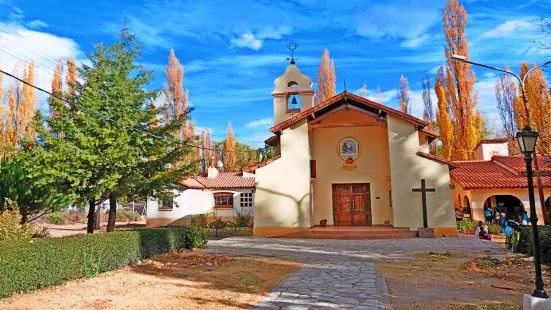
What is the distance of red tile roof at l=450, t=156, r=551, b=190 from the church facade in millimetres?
2784

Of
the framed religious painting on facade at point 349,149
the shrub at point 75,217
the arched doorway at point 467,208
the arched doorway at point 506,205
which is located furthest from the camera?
the shrub at point 75,217

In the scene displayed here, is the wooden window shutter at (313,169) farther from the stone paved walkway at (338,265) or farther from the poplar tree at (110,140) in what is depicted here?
the poplar tree at (110,140)

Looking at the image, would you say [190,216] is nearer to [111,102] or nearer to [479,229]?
[111,102]

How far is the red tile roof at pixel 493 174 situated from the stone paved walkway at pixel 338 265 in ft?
18.4

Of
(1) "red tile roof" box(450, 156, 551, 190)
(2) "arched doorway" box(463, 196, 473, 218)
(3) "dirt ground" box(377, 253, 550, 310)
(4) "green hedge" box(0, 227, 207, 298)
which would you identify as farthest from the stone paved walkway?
(1) "red tile roof" box(450, 156, 551, 190)

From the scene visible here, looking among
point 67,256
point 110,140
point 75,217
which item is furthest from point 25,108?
point 67,256

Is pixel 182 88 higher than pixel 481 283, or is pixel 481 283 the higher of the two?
pixel 182 88

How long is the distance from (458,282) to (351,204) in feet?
38.4

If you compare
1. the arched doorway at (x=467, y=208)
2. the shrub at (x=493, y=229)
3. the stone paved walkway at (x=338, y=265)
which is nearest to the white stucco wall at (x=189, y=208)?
the stone paved walkway at (x=338, y=265)

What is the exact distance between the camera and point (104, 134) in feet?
36.0

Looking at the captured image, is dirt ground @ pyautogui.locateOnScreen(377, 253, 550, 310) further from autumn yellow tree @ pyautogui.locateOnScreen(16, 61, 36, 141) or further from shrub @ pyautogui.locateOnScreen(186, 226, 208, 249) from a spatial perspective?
autumn yellow tree @ pyautogui.locateOnScreen(16, 61, 36, 141)

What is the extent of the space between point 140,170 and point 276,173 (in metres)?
7.40

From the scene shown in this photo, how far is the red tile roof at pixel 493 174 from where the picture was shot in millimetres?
18734

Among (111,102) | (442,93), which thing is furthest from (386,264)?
(442,93)
